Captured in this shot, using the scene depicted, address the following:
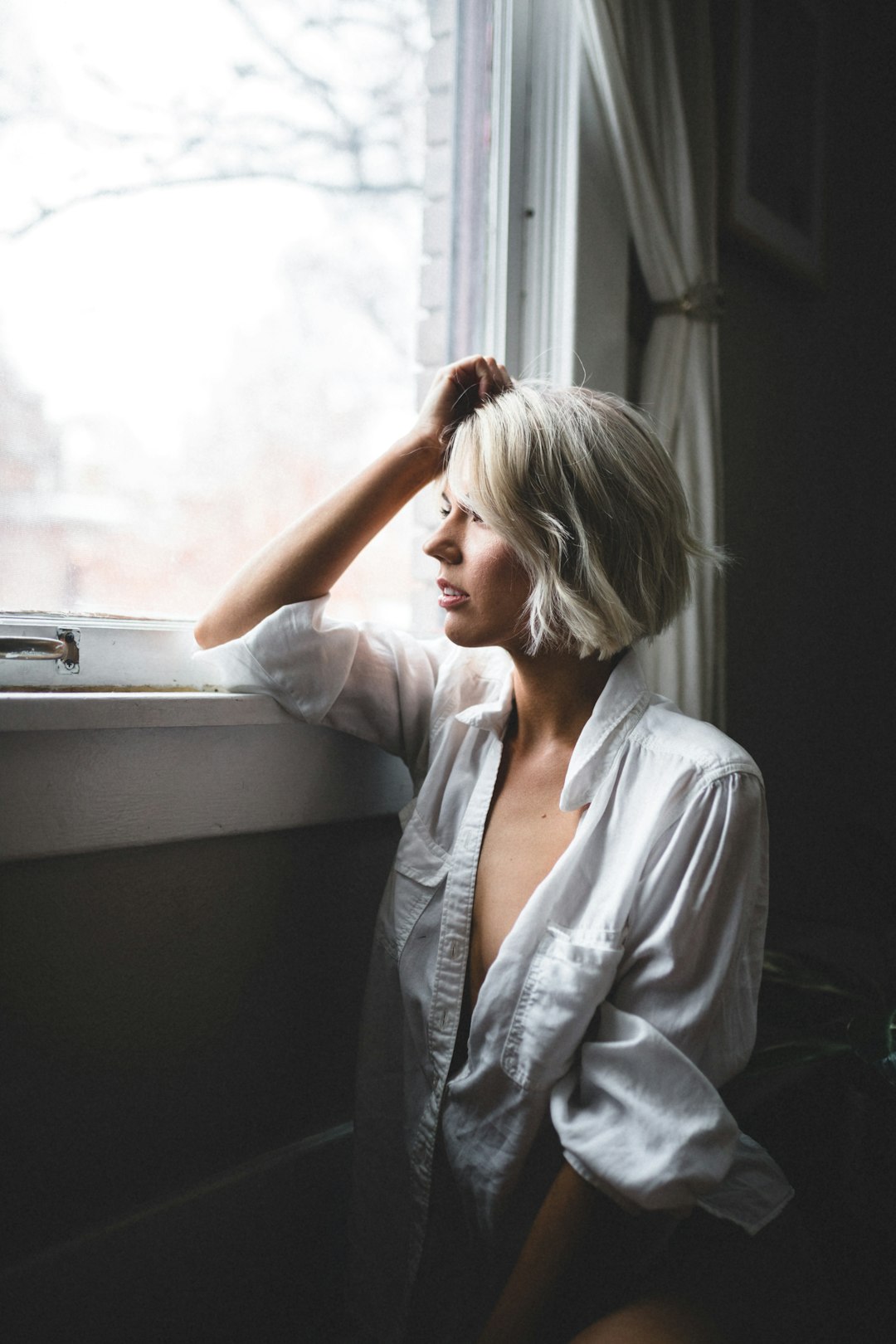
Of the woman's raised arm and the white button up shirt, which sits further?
the woman's raised arm

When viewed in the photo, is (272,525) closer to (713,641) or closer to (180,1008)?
(180,1008)

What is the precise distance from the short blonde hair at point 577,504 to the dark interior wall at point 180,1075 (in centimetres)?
50

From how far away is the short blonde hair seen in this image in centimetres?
98

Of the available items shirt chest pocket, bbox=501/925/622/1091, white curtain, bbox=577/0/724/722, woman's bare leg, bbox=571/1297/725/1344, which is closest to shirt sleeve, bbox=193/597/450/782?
shirt chest pocket, bbox=501/925/622/1091

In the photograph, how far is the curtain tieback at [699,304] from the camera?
1551 mm

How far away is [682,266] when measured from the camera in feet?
5.09

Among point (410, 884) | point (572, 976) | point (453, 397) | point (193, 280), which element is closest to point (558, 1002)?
point (572, 976)

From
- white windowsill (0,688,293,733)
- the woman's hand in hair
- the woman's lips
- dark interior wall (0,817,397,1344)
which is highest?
the woman's hand in hair

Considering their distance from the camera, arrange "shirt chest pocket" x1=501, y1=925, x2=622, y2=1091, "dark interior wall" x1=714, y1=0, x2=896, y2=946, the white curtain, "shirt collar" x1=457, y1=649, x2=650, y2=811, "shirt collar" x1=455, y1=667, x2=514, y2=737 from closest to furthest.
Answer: "shirt chest pocket" x1=501, y1=925, x2=622, y2=1091, "shirt collar" x1=457, y1=649, x2=650, y2=811, "shirt collar" x1=455, y1=667, x2=514, y2=737, the white curtain, "dark interior wall" x1=714, y1=0, x2=896, y2=946

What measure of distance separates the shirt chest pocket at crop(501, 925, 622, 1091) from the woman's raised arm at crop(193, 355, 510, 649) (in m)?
0.50

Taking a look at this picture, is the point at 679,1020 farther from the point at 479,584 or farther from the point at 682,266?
the point at 682,266

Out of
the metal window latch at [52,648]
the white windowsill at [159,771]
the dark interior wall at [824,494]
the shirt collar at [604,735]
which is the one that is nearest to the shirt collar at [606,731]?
the shirt collar at [604,735]

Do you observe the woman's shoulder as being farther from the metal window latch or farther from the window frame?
the metal window latch

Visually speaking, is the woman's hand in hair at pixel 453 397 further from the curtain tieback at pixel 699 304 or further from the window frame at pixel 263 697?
the curtain tieback at pixel 699 304
